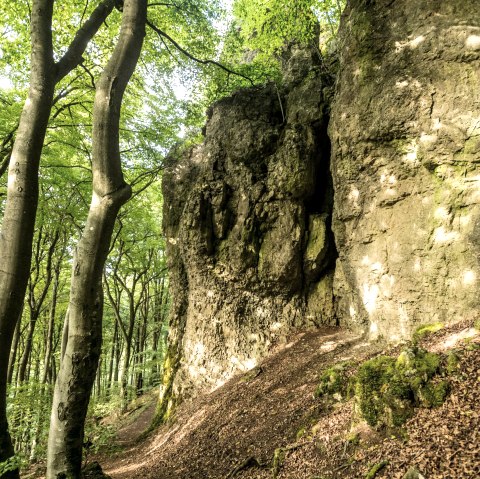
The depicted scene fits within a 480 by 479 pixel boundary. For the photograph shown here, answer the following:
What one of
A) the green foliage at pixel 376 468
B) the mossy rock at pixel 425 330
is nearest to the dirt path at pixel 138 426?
the mossy rock at pixel 425 330

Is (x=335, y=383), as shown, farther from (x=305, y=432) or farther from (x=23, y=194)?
(x=23, y=194)

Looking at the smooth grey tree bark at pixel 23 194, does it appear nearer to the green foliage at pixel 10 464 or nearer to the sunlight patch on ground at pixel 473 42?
the green foliage at pixel 10 464

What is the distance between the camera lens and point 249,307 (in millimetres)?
9281

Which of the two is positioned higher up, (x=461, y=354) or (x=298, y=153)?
(x=298, y=153)

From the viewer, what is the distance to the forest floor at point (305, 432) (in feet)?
9.45

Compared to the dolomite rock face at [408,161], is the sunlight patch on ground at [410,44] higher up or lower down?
higher up

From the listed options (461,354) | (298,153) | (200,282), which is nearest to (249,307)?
(200,282)

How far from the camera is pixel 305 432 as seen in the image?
14.2 ft

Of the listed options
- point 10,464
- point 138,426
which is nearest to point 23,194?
point 10,464

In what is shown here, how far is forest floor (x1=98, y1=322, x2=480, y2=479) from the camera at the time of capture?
2879 millimetres

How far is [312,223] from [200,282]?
3.61 m

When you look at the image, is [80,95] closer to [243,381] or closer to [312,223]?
[312,223]

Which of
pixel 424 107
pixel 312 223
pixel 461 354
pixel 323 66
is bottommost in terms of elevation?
pixel 461 354

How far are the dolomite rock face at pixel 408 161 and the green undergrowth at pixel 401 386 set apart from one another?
2.50 metres
